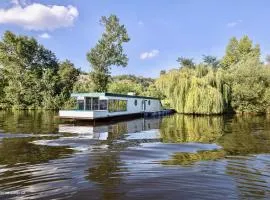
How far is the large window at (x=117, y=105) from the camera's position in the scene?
3516cm

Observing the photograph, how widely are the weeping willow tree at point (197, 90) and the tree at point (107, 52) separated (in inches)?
475

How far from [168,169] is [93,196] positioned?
346 cm

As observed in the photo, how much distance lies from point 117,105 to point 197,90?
12444 mm

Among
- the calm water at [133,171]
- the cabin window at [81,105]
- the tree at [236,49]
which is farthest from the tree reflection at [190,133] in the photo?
the tree at [236,49]

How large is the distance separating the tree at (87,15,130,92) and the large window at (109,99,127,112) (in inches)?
788

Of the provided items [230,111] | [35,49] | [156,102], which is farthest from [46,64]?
[230,111]

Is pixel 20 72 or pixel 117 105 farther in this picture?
pixel 20 72

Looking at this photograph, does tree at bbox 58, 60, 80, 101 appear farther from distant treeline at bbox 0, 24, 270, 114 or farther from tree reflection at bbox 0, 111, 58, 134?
tree reflection at bbox 0, 111, 58, 134

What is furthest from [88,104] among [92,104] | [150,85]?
[150,85]

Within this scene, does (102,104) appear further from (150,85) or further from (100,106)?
(150,85)

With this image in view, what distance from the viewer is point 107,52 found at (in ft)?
190

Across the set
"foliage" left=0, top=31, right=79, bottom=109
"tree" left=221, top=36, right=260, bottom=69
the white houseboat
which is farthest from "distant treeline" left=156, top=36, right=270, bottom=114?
"tree" left=221, top=36, right=260, bottom=69

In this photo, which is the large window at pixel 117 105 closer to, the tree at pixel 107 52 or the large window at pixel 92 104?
the large window at pixel 92 104

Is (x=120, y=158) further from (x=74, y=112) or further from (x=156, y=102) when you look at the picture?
(x=156, y=102)
